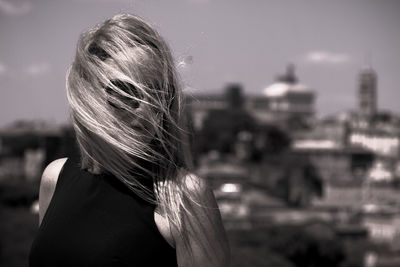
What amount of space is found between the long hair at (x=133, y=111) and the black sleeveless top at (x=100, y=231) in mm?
28

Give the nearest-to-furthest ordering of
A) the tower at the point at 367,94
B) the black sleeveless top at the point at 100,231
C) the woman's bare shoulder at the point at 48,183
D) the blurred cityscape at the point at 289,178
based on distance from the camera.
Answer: the black sleeveless top at the point at 100,231 < the woman's bare shoulder at the point at 48,183 < the blurred cityscape at the point at 289,178 < the tower at the point at 367,94

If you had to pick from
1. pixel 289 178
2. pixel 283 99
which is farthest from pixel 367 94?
pixel 289 178

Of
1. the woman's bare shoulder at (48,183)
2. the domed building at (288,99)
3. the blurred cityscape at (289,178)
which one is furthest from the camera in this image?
the domed building at (288,99)

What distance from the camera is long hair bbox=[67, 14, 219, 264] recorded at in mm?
1414

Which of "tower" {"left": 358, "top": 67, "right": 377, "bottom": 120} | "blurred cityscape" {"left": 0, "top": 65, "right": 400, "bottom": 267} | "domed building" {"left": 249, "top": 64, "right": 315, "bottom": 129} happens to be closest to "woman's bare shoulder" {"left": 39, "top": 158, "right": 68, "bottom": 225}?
"blurred cityscape" {"left": 0, "top": 65, "right": 400, "bottom": 267}

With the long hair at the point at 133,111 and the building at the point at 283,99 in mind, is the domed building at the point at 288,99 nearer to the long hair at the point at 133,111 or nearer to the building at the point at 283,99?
the building at the point at 283,99

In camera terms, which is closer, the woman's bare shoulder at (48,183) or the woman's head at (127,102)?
the woman's head at (127,102)

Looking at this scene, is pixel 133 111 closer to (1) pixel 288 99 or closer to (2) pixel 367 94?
(2) pixel 367 94

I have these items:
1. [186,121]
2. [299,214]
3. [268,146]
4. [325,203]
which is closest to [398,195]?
[325,203]

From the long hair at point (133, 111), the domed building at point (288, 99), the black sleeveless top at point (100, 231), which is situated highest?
the long hair at point (133, 111)

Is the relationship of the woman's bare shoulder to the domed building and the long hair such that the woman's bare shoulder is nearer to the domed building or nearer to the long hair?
the long hair

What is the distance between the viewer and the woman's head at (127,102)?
142 cm

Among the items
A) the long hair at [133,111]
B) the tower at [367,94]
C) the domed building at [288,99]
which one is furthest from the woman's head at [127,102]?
the domed building at [288,99]

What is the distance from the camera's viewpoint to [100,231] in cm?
138
